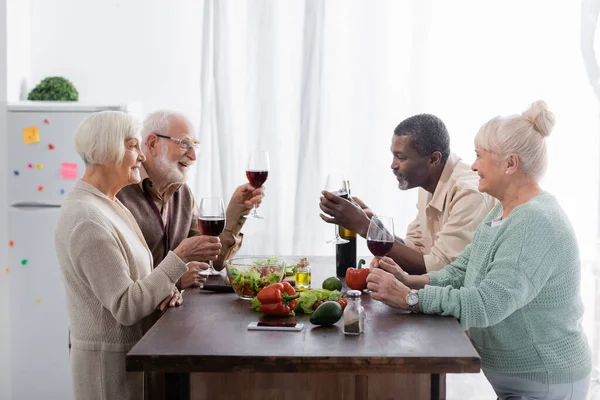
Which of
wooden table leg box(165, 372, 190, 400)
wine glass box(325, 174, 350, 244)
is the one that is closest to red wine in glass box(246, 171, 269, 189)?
wine glass box(325, 174, 350, 244)

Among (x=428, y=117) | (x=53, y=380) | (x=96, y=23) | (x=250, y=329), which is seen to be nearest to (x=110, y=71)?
(x=96, y=23)

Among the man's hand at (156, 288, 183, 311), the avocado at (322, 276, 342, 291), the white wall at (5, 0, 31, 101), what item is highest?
the white wall at (5, 0, 31, 101)

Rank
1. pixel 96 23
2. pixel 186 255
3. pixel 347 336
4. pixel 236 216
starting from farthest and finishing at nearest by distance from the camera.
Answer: pixel 96 23 < pixel 236 216 < pixel 186 255 < pixel 347 336

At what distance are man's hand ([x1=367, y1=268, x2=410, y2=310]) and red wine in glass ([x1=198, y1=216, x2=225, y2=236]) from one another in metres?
0.57

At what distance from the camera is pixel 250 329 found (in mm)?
2193

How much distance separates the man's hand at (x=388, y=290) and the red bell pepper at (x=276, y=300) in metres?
0.24

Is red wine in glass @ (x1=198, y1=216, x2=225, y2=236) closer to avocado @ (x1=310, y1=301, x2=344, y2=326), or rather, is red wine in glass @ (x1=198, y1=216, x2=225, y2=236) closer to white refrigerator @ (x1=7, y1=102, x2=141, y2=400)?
avocado @ (x1=310, y1=301, x2=344, y2=326)

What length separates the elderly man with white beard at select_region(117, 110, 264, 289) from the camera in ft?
10.5

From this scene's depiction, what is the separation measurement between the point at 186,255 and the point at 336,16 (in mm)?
2354

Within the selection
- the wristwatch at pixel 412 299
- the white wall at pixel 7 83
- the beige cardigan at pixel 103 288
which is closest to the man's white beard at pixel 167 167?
the beige cardigan at pixel 103 288

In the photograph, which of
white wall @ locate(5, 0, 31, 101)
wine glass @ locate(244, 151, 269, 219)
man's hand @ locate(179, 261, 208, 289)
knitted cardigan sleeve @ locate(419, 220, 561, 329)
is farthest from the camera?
white wall @ locate(5, 0, 31, 101)

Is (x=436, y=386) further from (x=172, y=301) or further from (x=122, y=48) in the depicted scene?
(x=122, y=48)

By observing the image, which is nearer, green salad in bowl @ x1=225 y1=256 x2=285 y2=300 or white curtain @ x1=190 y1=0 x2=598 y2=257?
green salad in bowl @ x1=225 y1=256 x2=285 y2=300

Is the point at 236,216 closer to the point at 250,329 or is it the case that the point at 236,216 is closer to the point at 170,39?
the point at 250,329
